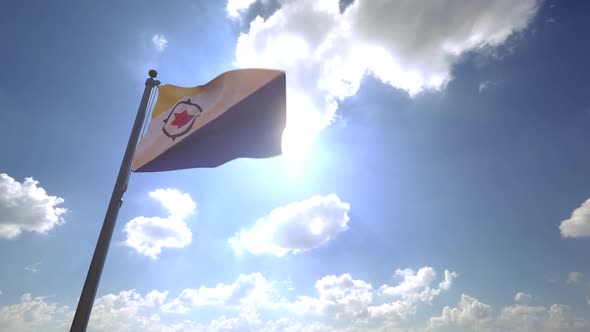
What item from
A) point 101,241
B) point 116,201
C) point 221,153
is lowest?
point 101,241

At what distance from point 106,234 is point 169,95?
21.1 feet

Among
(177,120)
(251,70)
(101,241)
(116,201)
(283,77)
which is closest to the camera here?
(101,241)

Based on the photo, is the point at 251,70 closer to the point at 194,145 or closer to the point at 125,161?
the point at 194,145

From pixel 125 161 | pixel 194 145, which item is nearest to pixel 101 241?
pixel 125 161

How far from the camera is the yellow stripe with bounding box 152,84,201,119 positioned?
12.3 metres

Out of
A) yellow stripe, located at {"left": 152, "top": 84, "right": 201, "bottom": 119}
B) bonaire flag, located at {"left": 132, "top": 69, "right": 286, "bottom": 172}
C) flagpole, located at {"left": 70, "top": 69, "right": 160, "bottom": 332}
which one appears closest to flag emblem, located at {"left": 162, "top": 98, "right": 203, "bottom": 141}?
bonaire flag, located at {"left": 132, "top": 69, "right": 286, "bottom": 172}

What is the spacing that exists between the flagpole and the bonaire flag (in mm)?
1190

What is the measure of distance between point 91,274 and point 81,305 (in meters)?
0.67

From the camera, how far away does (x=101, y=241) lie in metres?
7.81

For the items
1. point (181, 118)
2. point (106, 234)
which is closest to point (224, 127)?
point (181, 118)

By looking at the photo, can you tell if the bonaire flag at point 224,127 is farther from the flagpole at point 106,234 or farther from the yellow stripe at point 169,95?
the flagpole at point 106,234

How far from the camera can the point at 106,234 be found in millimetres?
7949

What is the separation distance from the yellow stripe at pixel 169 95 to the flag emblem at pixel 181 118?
42cm

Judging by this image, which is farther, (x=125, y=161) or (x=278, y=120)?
(x=278, y=120)
